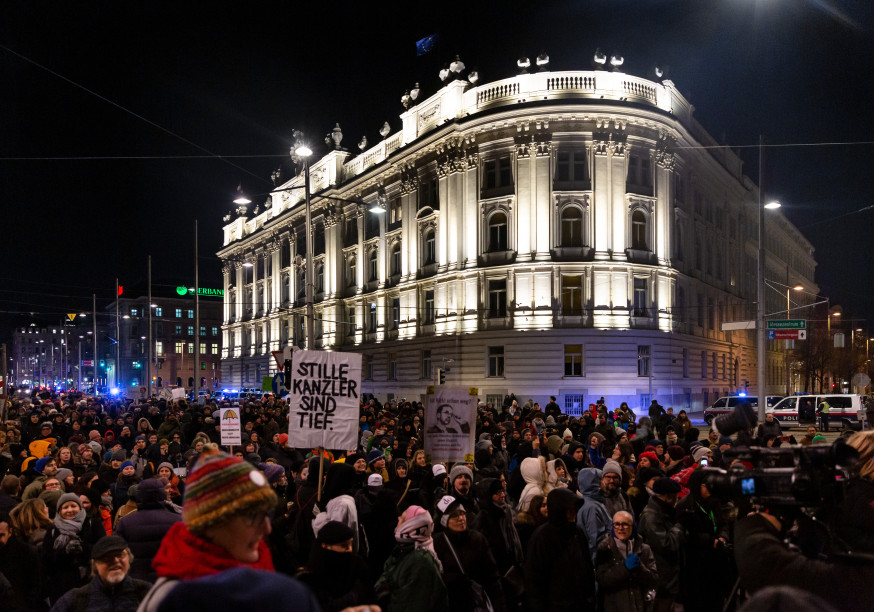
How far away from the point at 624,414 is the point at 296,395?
17021mm

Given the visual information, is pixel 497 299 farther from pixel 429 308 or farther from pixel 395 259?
pixel 395 259

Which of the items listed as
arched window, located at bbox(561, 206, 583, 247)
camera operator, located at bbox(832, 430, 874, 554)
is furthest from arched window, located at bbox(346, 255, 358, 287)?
camera operator, located at bbox(832, 430, 874, 554)

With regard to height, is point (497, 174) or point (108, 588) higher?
point (497, 174)

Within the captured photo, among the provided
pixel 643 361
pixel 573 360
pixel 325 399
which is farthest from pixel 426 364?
pixel 325 399

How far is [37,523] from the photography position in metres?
6.81

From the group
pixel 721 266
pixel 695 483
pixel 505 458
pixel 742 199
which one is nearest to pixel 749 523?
pixel 695 483

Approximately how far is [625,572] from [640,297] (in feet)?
114

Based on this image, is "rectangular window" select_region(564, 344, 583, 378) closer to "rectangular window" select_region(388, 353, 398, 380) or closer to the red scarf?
"rectangular window" select_region(388, 353, 398, 380)

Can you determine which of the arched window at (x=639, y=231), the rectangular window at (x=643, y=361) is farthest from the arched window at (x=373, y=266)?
the rectangular window at (x=643, y=361)

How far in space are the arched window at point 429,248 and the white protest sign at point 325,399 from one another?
35.8 meters

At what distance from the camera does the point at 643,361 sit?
38.8m

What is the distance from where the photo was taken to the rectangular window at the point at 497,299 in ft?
130

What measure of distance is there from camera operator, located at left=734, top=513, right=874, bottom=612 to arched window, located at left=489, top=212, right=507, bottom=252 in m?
37.4

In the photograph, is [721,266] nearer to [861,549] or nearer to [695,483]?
[695,483]
